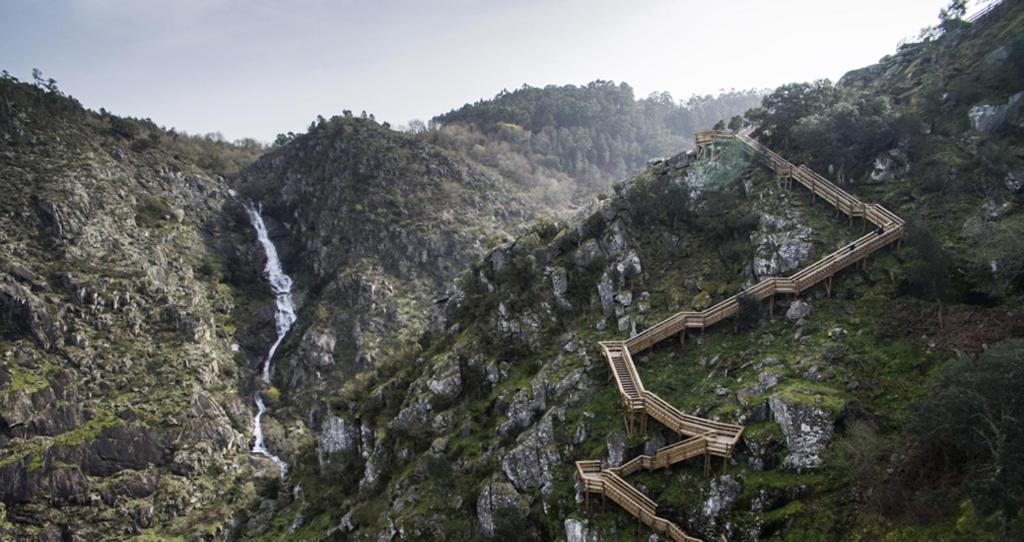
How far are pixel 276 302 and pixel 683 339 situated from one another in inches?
3297

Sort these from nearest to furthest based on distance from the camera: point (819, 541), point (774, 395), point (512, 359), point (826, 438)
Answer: point (819, 541), point (826, 438), point (774, 395), point (512, 359)

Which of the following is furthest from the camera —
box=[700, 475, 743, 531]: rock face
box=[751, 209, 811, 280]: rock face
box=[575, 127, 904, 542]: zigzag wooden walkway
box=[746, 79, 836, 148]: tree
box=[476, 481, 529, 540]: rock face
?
box=[746, 79, 836, 148]: tree

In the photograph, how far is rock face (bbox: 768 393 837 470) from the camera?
29.8 meters

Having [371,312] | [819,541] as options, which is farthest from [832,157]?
[371,312]

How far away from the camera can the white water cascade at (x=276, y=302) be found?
3332 inches

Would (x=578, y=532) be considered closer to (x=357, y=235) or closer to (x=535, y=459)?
(x=535, y=459)

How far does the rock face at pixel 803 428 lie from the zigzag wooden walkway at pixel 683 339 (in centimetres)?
230

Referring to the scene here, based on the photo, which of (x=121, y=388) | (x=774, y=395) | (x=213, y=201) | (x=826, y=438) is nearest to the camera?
(x=826, y=438)

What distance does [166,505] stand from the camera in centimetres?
6950

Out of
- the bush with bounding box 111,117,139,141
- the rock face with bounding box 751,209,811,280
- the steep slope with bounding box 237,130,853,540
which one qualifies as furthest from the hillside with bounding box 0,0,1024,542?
the bush with bounding box 111,117,139,141

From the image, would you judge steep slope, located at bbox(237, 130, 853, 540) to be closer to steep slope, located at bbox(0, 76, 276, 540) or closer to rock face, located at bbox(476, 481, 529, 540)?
rock face, located at bbox(476, 481, 529, 540)

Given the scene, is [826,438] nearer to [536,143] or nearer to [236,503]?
[236,503]

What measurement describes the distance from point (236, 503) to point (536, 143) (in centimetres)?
13014

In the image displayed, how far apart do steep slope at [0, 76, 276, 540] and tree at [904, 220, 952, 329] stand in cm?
6434
